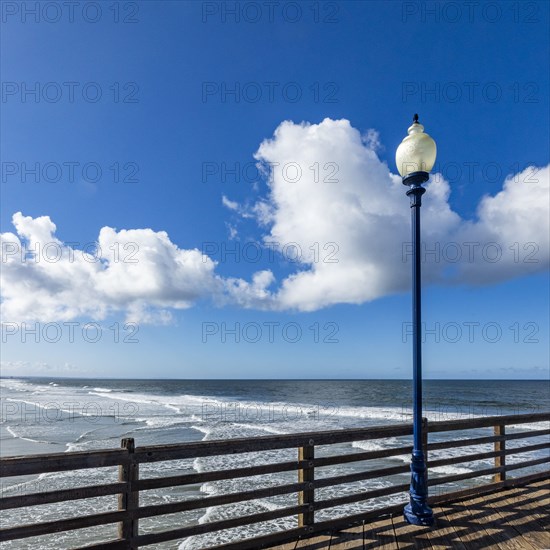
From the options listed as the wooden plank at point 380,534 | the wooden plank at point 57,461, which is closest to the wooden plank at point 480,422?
the wooden plank at point 380,534

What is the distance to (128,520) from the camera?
11.2 feet

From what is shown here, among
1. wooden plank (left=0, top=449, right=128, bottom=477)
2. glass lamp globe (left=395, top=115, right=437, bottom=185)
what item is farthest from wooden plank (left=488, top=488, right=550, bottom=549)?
wooden plank (left=0, top=449, right=128, bottom=477)

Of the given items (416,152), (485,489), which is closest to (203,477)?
(485,489)

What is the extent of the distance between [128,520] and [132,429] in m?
18.5

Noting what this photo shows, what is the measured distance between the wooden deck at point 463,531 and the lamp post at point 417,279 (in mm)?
220

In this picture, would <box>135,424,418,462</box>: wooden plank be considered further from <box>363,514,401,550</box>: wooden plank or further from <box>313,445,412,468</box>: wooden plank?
<box>363,514,401,550</box>: wooden plank

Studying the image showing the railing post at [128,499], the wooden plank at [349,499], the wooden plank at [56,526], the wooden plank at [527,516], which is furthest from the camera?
the wooden plank at [349,499]

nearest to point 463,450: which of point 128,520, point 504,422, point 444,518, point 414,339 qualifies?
point 504,422

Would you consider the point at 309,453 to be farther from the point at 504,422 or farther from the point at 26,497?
the point at 504,422

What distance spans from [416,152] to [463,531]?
410cm

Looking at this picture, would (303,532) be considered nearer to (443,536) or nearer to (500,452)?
(443,536)

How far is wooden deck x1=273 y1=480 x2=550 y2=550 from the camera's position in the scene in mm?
3934

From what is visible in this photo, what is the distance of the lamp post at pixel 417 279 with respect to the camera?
176 inches

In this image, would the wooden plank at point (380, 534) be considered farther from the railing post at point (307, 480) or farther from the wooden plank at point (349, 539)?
the railing post at point (307, 480)
